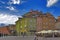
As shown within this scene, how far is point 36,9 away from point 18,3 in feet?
1.54

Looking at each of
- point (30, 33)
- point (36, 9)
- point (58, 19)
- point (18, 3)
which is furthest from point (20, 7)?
point (58, 19)

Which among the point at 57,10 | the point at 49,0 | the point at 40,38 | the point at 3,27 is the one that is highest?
the point at 49,0

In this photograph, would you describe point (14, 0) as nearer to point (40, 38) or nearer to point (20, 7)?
point (20, 7)

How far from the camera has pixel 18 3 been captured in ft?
14.2

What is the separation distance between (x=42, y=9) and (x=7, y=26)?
95 cm

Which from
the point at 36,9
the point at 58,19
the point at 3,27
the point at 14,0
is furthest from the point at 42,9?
the point at 3,27

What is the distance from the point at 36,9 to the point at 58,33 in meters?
0.79

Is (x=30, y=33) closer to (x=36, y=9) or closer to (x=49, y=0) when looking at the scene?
(x=36, y=9)

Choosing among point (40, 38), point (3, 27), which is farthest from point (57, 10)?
point (3, 27)

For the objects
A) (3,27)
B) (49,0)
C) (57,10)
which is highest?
(49,0)

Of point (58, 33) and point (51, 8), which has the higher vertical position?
point (51, 8)

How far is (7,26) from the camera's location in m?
4.31

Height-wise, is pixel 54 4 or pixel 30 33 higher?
pixel 54 4

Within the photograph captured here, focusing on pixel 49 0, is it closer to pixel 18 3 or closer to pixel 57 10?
pixel 57 10
